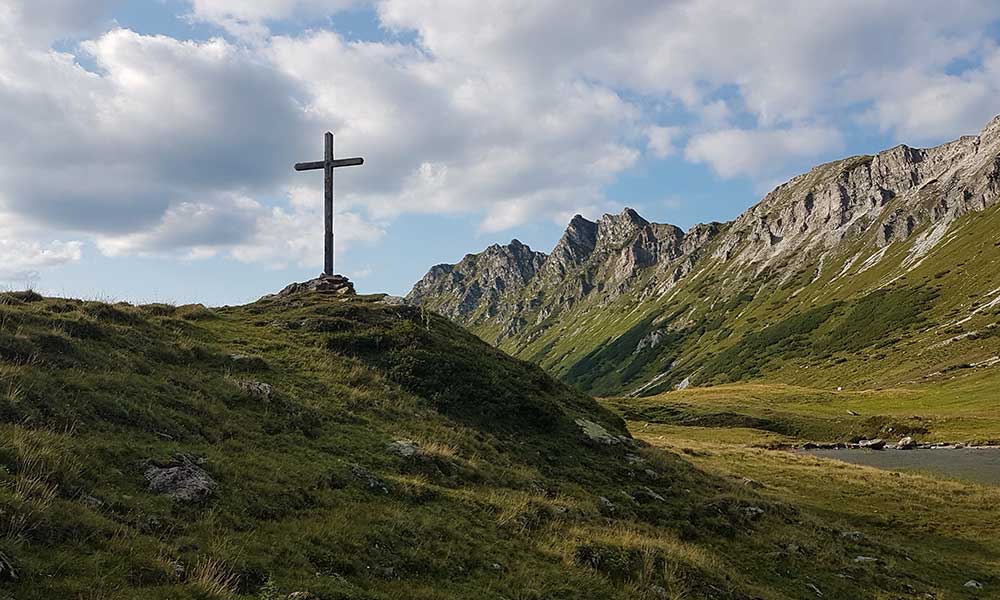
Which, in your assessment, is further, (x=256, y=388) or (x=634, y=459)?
(x=634, y=459)

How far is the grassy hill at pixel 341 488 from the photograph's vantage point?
34.5 feet

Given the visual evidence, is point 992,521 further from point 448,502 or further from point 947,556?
point 448,502

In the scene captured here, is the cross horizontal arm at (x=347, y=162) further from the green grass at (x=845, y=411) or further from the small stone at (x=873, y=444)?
the small stone at (x=873, y=444)

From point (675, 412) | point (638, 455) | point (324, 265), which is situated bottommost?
point (675, 412)

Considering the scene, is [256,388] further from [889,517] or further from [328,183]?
[889,517]

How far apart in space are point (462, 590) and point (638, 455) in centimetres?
2047

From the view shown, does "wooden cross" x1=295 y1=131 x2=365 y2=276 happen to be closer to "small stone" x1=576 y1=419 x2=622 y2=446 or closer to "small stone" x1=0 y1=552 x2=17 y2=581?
"small stone" x1=576 y1=419 x2=622 y2=446

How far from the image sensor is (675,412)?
119562 millimetres

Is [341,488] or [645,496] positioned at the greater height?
[341,488]

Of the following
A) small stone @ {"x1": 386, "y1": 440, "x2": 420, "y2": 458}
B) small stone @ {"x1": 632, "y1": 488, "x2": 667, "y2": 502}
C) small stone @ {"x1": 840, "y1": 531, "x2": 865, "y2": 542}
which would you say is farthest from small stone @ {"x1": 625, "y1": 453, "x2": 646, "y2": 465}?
small stone @ {"x1": 386, "y1": 440, "x2": 420, "y2": 458}

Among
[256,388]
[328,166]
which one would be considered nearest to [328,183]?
[328,166]

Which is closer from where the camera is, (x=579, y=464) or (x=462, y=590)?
(x=462, y=590)

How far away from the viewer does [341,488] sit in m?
15.7

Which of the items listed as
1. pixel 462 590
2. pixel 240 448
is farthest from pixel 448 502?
pixel 240 448
